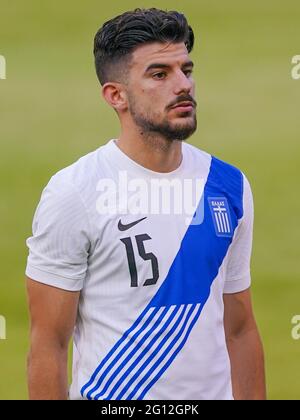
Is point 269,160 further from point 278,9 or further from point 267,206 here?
point 278,9

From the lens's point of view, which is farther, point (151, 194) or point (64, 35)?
point (64, 35)

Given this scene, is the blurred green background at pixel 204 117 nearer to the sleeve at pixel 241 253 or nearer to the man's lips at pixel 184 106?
the sleeve at pixel 241 253

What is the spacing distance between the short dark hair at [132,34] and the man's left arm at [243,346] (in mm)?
1072

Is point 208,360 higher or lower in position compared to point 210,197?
lower

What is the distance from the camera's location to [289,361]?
342 inches

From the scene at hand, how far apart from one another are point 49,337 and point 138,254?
1.53ft

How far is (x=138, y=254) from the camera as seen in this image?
14.4 ft

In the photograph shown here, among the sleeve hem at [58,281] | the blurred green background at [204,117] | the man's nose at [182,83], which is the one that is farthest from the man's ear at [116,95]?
the blurred green background at [204,117]

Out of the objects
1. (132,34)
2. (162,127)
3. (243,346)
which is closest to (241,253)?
(243,346)

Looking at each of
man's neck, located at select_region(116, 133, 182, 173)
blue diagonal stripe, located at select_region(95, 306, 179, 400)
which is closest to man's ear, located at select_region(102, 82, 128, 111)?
man's neck, located at select_region(116, 133, 182, 173)

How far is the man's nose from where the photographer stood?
4.45m

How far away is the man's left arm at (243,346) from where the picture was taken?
4754 millimetres
